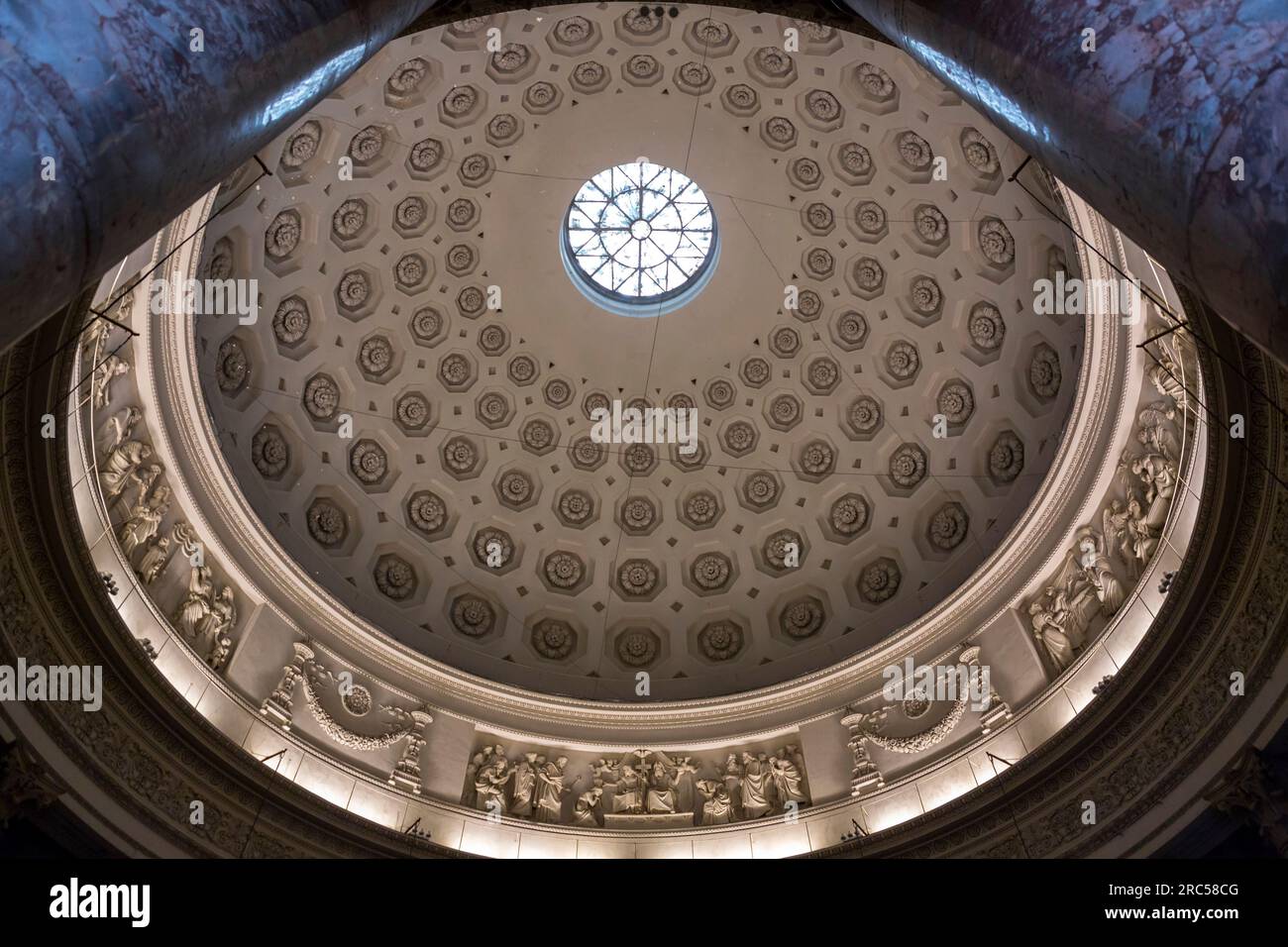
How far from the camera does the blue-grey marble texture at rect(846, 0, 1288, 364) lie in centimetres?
338

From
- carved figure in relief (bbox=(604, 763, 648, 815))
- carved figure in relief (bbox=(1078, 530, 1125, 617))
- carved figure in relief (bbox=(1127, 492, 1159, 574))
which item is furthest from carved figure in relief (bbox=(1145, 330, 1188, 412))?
carved figure in relief (bbox=(604, 763, 648, 815))

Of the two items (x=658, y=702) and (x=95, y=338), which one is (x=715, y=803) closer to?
(x=658, y=702)

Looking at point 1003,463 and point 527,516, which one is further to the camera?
point 527,516

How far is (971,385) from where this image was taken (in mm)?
20203

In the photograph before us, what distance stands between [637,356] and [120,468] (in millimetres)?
10894

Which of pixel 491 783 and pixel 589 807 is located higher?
pixel 491 783

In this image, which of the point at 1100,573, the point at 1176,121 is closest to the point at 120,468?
the point at 1100,573

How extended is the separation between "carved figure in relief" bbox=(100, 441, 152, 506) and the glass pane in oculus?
10244 millimetres

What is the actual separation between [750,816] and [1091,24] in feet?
47.2

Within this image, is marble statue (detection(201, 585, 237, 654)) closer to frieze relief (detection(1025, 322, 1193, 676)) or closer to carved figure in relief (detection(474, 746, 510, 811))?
carved figure in relief (detection(474, 746, 510, 811))

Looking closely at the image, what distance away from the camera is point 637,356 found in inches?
879

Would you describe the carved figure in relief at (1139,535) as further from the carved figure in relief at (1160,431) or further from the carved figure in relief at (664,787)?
the carved figure in relief at (664,787)
